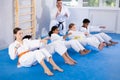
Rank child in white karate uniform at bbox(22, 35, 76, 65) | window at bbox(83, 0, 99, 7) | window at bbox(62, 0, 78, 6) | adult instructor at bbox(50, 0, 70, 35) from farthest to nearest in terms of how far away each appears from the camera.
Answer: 1. window at bbox(62, 0, 78, 6)
2. window at bbox(83, 0, 99, 7)
3. adult instructor at bbox(50, 0, 70, 35)
4. child in white karate uniform at bbox(22, 35, 76, 65)

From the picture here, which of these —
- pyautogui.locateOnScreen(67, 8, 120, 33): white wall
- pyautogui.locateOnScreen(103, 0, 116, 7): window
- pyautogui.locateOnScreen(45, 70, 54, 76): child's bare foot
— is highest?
pyautogui.locateOnScreen(103, 0, 116, 7): window

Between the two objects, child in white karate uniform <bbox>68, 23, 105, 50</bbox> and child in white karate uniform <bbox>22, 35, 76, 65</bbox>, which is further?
child in white karate uniform <bbox>68, 23, 105, 50</bbox>

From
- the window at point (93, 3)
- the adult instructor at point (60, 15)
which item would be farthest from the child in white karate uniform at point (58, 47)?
the window at point (93, 3)

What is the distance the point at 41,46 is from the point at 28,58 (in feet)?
1.33

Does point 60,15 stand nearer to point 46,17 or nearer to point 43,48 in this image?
point 46,17

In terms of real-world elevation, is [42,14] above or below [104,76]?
above

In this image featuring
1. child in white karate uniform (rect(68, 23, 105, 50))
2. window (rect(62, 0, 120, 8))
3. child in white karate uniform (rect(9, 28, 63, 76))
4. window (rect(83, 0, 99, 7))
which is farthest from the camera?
window (rect(83, 0, 99, 7))

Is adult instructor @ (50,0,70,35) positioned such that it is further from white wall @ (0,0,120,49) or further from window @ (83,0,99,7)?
window @ (83,0,99,7)

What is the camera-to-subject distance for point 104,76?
154 inches

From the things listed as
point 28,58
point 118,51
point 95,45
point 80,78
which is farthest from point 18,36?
point 118,51

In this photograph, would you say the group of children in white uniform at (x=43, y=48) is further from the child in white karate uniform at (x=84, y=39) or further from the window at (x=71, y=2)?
the window at (x=71, y=2)

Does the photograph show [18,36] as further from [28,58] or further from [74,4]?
[74,4]

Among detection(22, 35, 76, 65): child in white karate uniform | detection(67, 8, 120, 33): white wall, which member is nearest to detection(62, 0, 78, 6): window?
detection(67, 8, 120, 33): white wall

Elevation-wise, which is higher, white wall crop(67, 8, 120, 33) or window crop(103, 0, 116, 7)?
window crop(103, 0, 116, 7)
